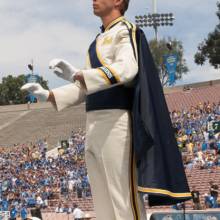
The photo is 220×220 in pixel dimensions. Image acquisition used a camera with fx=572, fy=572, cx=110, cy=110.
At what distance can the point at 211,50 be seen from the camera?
50281 mm

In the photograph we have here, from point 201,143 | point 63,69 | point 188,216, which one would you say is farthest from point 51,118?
point 63,69

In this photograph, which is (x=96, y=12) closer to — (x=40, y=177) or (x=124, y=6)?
(x=124, y=6)

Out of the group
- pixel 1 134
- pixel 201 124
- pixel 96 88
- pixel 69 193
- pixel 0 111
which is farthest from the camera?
pixel 0 111

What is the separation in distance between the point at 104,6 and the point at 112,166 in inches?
40.5

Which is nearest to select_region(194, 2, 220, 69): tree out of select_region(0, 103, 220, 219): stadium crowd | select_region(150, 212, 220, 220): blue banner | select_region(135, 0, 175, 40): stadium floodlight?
select_region(135, 0, 175, 40): stadium floodlight

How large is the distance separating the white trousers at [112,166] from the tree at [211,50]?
47.2 metres

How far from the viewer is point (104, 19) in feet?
12.1

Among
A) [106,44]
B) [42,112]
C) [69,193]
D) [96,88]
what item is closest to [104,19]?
[106,44]

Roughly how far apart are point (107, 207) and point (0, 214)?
52.2 feet

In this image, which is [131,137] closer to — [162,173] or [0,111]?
[162,173]

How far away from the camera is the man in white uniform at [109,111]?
3.24 metres

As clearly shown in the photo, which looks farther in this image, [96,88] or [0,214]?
[0,214]

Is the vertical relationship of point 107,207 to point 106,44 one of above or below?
below

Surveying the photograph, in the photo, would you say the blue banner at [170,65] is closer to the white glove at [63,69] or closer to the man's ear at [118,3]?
the man's ear at [118,3]
